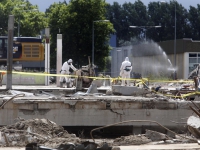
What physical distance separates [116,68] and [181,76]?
15614mm

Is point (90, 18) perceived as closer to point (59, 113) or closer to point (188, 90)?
point (188, 90)

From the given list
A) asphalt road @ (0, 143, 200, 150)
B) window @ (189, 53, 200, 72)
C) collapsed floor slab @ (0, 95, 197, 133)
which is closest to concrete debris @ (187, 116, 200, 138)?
asphalt road @ (0, 143, 200, 150)

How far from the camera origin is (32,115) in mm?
19531

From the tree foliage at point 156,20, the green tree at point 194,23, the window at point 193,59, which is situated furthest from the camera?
the green tree at point 194,23

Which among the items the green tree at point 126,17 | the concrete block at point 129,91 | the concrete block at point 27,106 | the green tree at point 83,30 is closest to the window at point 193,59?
→ the green tree at point 83,30

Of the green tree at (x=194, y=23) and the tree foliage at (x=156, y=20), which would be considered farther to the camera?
the green tree at (x=194, y=23)

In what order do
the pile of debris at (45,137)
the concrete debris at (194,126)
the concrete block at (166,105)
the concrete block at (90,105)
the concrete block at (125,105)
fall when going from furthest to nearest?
the concrete block at (166,105) → the concrete block at (125,105) → the concrete block at (90,105) → the pile of debris at (45,137) → the concrete debris at (194,126)

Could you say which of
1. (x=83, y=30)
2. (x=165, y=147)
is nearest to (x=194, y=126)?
(x=165, y=147)

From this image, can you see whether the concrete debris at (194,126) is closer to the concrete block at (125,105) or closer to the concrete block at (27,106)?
the concrete block at (125,105)

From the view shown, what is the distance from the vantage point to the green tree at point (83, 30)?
63.2 metres

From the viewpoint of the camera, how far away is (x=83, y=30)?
209 ft

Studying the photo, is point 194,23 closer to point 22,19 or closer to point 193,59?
point 193,59

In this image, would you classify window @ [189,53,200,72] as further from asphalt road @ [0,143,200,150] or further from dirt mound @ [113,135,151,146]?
asphalt road @ [0,143,200,150]

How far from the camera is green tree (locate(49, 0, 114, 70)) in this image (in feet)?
207
